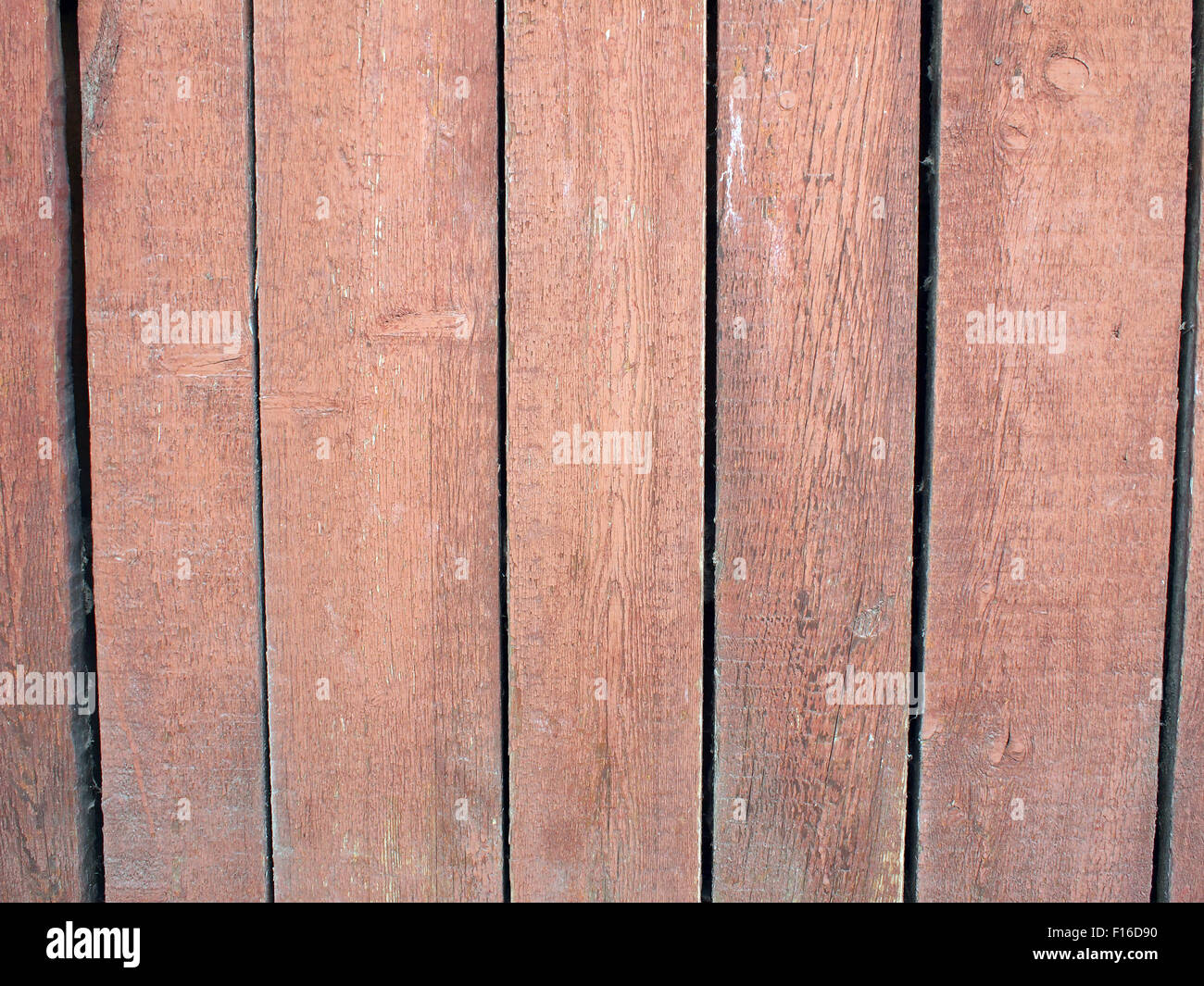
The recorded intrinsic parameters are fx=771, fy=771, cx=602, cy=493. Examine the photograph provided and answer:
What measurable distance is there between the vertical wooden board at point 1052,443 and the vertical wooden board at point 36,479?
1066 mm

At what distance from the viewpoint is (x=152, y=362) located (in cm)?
94

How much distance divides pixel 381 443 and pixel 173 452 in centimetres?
26

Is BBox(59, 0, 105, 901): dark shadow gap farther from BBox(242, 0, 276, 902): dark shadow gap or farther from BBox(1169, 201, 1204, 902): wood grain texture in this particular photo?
BBox(1169, 201, 1204, 902): wood grain texture

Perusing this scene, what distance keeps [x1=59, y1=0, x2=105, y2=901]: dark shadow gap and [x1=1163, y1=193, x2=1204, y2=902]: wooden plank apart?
135cm

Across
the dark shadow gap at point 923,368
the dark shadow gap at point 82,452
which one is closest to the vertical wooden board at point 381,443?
the dark shadow gap at point 82,452

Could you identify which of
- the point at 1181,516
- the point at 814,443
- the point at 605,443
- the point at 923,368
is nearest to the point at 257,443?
the point at 605,443

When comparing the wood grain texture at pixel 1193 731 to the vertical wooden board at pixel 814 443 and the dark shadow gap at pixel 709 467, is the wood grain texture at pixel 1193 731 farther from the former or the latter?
the dark shadow gap at pixel 709 467

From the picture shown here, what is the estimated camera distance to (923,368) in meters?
0.95

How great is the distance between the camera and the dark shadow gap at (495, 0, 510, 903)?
3.02ft

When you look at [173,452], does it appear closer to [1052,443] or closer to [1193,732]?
[1052,443]

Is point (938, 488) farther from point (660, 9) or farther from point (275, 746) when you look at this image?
point (275, 746)

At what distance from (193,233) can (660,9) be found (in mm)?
617

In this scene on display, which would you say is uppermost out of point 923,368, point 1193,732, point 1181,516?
point 923,368
